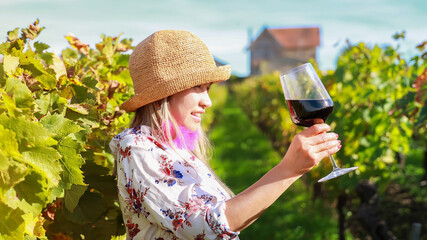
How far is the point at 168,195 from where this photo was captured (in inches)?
62.6

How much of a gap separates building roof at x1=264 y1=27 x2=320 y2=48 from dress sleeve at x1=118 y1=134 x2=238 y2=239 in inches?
2449

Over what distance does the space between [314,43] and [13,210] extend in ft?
208

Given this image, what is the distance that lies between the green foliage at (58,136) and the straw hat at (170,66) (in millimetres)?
294

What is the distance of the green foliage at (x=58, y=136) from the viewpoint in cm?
141

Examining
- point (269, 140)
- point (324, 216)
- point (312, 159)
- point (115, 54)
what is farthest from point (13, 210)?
point (269, 140)

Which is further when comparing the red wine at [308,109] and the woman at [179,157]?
the red wine at [308,109]

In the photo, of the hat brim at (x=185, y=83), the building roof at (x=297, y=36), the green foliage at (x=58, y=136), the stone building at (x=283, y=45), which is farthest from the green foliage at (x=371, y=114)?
the building roof at (x=297, y=36)

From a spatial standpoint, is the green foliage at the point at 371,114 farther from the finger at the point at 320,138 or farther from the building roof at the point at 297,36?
the building roof at the point at 297,36

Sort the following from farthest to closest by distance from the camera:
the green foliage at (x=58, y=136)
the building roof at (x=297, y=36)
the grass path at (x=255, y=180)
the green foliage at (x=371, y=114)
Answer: the building roof at (x=297, y=36)
the grass path at (x=255, y=180)
the green foliage at (x=371, y=114)
the green foliage at (x=58, y=136)

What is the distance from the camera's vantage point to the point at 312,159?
59.5 inches

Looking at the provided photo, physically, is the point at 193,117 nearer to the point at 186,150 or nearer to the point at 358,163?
the point at 186,150

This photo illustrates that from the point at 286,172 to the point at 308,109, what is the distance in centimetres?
26

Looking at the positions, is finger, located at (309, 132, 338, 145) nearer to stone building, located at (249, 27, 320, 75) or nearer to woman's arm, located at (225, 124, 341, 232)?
woman's arm, located at (225, 124, 341, 232)

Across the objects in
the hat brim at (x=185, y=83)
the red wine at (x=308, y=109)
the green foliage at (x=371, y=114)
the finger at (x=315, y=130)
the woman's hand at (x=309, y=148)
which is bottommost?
the green foliage at (x=371, y=114)
